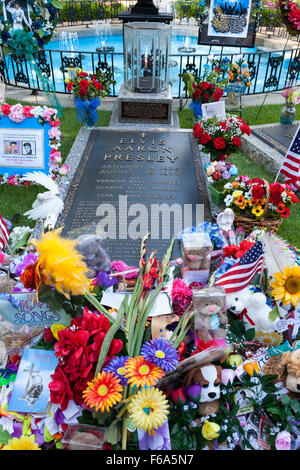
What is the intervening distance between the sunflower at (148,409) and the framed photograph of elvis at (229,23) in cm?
757

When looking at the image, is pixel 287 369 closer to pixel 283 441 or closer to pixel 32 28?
pixel 283 441

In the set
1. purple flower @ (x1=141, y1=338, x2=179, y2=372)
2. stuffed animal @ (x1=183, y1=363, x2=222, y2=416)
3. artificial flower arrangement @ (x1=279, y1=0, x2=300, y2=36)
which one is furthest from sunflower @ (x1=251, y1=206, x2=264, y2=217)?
artificial flower arrangement @ (x1=279, y1=0, x2=300, y2=36)

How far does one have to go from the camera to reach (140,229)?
13.0 feet

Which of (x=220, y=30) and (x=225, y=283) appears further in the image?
(x=220, y=30)

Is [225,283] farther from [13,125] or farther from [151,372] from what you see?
[13,125]

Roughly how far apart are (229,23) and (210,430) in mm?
7877

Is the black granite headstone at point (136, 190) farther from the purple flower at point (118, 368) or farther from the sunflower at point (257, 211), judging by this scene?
the purple flower at point (118, 368)

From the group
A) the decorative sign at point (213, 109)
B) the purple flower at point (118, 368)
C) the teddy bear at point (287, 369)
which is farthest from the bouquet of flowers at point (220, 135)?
the purple flower at point (118, 368)

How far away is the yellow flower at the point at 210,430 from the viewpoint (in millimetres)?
1773

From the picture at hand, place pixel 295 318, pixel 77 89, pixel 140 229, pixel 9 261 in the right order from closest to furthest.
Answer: pixel 295 318 < pixel 9 261 < pixel 140 229 < pixel 77 89

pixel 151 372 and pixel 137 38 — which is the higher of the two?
pixel 137 38

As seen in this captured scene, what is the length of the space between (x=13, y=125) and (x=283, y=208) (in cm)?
365

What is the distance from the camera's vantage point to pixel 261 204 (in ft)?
12.2

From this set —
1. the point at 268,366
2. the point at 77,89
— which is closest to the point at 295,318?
the point at 268,366
